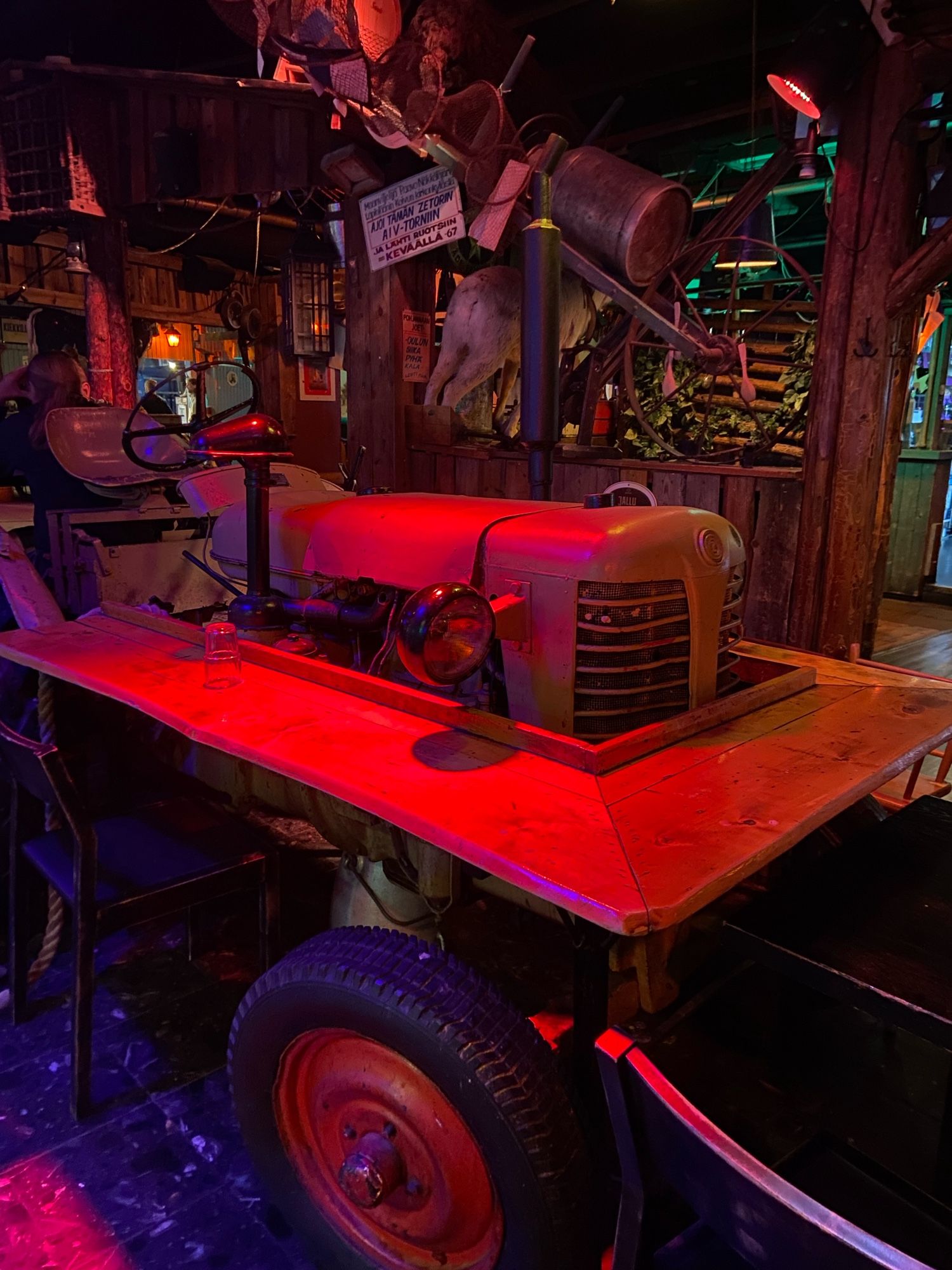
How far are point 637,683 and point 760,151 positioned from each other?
6.99m

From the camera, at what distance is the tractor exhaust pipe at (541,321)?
8.17 ft

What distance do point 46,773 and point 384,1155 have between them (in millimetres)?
1108

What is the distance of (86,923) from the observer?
2.13m

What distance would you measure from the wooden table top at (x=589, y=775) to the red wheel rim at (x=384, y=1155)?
0.50 metres

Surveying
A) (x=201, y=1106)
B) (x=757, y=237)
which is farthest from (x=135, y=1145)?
(x=757, y=237)

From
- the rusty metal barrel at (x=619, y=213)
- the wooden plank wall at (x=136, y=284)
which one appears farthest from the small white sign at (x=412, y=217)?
the wooden plank wall at (x=136, y=284)

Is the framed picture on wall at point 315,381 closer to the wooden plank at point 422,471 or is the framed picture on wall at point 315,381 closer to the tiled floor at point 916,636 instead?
the wooden plank at point 422,471

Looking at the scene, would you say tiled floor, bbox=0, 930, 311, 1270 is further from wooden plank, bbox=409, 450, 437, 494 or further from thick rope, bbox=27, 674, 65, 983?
wooden plank, bbox=409, 450, 437, 494

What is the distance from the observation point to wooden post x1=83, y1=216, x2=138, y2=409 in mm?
7352

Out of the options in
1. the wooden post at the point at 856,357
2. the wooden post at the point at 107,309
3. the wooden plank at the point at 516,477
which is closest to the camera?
the wooden post at the point at 856,357

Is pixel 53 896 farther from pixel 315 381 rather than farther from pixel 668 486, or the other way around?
pixel 315 381

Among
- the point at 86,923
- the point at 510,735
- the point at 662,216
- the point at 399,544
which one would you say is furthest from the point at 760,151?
the point at 86,923

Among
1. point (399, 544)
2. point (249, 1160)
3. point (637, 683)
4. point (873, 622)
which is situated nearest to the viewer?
point (637, 683)

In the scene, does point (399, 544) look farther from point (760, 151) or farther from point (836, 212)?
point (760, 151)
